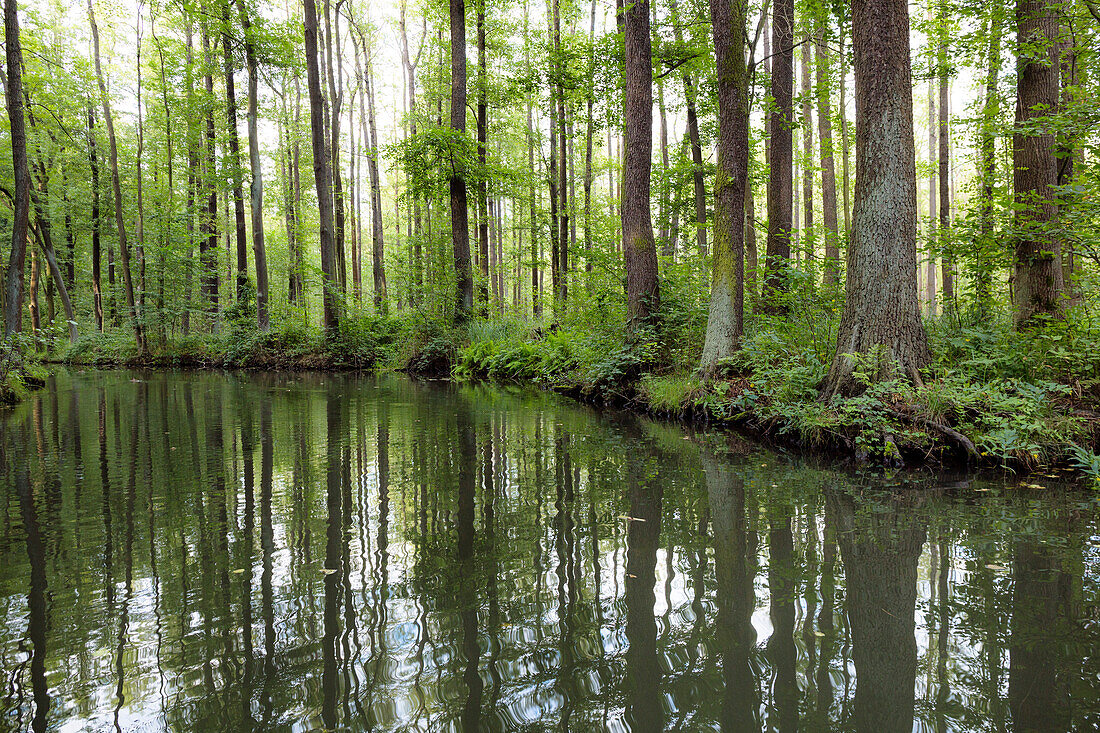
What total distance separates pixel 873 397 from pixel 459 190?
42.0ft

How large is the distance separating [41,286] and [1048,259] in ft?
142

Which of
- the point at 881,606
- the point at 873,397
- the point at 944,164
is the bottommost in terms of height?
the point at 881,606

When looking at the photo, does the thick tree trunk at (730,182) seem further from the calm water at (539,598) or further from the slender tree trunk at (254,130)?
the slender tree trunk at (254,130)

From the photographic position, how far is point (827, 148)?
12.4 meters

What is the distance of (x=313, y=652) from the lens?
7.29ft

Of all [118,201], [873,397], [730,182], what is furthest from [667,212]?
[118,201]

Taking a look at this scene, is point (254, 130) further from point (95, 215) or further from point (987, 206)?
point (987, 206)

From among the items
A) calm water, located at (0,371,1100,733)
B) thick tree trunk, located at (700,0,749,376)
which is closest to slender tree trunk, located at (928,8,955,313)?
thick tree trunk, located at (700,0,749,376)

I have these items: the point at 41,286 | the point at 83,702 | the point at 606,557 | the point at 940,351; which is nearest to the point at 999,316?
the point at 940,351

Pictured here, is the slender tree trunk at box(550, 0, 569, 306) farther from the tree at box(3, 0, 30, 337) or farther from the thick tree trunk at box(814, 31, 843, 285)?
the tree at box(3, 0, 30, 337)

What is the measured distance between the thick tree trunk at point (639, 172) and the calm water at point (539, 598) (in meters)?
5.08

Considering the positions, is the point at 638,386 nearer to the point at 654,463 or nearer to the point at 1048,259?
the point at 654,463

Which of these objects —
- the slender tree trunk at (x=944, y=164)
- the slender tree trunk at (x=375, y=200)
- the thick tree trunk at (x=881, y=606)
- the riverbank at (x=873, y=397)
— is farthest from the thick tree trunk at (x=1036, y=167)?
the slender tree trunk at (x=375, y=200)

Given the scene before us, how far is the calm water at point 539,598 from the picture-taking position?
75.5 inches
